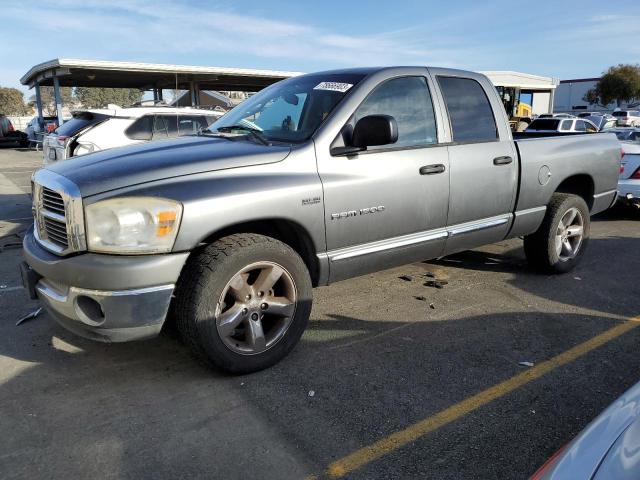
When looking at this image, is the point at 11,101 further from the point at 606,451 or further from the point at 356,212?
the point at 606,451

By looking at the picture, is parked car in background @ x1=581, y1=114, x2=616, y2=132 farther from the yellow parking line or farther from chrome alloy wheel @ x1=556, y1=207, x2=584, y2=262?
the yellow parking line

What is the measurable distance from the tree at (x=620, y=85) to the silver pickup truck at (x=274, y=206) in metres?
66.1

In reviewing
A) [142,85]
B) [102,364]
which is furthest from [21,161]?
[102,364]

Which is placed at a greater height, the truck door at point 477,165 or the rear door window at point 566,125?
the rear door window at point 566,125

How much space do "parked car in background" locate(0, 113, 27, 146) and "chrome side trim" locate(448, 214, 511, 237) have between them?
31.4 metres

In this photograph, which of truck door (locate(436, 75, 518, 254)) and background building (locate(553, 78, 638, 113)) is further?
background building (locate(553, 78, 638, 113))

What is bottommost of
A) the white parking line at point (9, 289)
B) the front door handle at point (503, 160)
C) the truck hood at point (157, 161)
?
the white parking line at point (9, 289)

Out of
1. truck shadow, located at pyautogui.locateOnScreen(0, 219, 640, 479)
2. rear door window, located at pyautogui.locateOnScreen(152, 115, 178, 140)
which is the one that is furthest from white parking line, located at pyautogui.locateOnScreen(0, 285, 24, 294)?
rear door window, located at pyautogui.locateOnScreen(152, 115, 178, 140)

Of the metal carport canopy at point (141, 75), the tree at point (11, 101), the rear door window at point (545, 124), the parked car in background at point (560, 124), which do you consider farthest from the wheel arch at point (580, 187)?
the tree at point (11, 101)

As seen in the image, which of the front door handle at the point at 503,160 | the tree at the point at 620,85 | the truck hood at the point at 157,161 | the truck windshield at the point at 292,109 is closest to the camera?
the truck hood at the point at 157,161

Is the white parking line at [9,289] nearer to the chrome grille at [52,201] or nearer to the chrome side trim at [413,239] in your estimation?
the chrome grille at [52,201]

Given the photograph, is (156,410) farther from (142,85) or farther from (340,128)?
(142,85)

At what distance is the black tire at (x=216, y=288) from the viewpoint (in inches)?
120

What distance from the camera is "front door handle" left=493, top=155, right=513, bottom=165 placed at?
14.7ft
